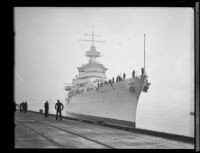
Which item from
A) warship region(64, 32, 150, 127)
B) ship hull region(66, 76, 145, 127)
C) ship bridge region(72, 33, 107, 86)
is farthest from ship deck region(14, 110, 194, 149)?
ship bridge region(72, 33, 107, 86)

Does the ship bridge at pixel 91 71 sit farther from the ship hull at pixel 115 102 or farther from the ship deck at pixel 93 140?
the ship deck at pixel 93 140

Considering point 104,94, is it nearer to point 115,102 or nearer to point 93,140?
point 115,102

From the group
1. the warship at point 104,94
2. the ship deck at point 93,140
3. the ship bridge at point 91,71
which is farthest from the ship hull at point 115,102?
the ship deck at point 93,140

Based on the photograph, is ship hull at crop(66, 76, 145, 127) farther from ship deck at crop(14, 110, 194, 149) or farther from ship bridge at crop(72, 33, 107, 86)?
ship deck at crop(14, 110, 194, 149)

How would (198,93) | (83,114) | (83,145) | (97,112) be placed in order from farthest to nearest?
1. (83,114)
2. (97,112)
3. (83,145)
4. (198,93)

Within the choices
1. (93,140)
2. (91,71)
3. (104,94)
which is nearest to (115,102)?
(104,94)

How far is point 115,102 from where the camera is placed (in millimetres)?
34406

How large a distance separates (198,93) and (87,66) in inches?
1708

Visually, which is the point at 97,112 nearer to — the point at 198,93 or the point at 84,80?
the point at 84,80

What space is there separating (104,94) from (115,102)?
3.18 meters

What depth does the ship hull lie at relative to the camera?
31.9 metres
